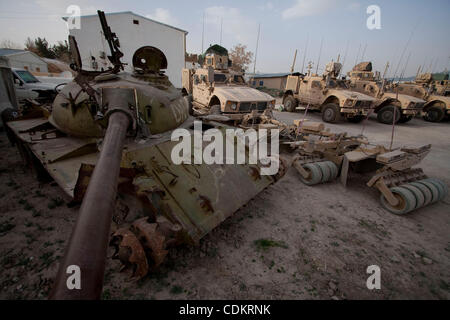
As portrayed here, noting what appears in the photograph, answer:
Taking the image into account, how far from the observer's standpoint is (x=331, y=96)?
13.0 metres

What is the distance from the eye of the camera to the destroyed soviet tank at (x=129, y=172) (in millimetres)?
1104

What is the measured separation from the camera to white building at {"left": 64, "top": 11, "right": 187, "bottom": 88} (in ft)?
59.2

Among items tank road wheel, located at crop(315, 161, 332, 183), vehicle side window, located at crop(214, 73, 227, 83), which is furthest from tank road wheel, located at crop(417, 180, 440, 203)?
vehicle side window, located at crop(214, 73, 227, 83)

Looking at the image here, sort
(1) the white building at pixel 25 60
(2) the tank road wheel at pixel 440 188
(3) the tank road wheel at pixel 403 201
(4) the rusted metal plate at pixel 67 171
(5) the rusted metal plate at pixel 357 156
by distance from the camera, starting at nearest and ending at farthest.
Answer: (4) the rusted metal plate at pixel 67 171
(3) the tank road wheel at pixel 403 201
(2) the tank road wheel at pixel 440 188
(5) the rusted metal plate at pixel 357 156
(1) the white building at pixel 25 60

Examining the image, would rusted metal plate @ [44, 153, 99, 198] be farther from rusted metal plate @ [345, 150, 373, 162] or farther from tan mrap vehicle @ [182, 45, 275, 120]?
tan mrap vehicle @ [182, 45, 275, 120]

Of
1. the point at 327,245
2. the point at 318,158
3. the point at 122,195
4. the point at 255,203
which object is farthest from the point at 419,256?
the point at 122,195

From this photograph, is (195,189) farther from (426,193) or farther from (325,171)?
(426,193)

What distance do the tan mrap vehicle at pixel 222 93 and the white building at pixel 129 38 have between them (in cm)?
1010

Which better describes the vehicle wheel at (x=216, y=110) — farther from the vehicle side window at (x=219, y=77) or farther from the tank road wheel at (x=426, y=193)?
the tank road wheel at (x=426, y=193)

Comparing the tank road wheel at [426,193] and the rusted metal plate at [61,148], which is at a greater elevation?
the rusted metal plate at [61,148]

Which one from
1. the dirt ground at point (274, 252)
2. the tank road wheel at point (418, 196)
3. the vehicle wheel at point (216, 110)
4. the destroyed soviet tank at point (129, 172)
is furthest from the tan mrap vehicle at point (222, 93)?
the tank road wheel at point (418, 196)

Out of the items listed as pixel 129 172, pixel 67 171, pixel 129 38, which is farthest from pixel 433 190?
pixel 129 38

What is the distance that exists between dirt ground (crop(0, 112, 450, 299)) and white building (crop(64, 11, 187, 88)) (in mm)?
16523
